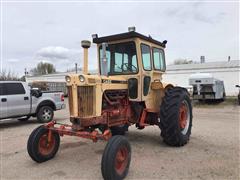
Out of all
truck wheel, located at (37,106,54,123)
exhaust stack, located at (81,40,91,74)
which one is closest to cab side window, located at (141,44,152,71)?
exhaust stack, located at (81,40,91,74)

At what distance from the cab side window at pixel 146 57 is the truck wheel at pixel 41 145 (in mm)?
2559

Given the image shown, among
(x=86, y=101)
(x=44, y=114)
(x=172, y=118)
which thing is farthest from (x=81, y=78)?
(x=44, y=114)

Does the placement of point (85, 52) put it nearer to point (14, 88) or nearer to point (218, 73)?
point (14, 88)

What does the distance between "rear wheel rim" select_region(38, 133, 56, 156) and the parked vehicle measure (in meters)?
13.6

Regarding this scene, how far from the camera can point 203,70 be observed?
27.6m

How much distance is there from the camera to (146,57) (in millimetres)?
6293

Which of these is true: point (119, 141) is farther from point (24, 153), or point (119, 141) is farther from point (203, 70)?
point (203, 70)

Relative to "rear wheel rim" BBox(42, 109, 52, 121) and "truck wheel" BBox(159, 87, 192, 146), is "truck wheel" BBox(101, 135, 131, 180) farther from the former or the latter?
"rear wheel rim" BBox(42, 109, 52, 121)

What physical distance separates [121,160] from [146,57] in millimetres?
2789

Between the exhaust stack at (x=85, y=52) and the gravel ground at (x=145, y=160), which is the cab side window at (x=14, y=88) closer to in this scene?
the gravel ground at (x=145, y=160)

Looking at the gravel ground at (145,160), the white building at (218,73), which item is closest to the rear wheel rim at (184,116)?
the gravel ground at (145,160)

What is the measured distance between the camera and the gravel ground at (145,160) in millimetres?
4586

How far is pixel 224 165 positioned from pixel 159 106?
2.26m

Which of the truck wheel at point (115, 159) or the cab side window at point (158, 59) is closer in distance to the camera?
the truck wheel at point (115, 159)
